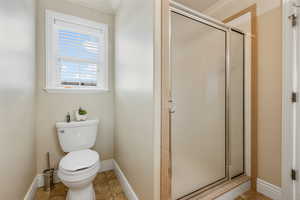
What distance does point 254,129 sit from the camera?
4.91 feet

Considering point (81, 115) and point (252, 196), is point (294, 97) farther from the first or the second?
point (81, 115)

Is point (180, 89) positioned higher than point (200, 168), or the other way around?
point (180, 89)

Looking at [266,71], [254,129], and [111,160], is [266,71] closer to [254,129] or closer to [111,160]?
[254,129]

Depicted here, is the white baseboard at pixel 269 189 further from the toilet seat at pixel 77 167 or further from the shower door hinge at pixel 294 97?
the toilet seat at pixel 77 167

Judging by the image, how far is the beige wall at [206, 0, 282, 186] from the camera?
4.32ft

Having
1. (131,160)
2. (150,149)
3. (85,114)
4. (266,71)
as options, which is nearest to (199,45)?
(266,71)

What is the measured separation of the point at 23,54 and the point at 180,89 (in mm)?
1451

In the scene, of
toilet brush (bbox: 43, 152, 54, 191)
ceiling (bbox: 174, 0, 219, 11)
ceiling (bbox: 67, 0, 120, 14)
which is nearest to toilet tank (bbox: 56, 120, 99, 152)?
toilet brush (bbox: 43, 152, 54, 191)

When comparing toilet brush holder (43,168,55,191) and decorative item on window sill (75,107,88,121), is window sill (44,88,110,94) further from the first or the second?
toilet brush holder (43,168,55,191)

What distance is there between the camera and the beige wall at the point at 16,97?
2.93 ft

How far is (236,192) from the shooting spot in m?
1.40

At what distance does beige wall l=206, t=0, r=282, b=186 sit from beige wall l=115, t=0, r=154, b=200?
49.9 inches

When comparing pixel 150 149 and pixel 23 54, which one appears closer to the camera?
pixel 150 149

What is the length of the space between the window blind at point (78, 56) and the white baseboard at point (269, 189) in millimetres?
2324
